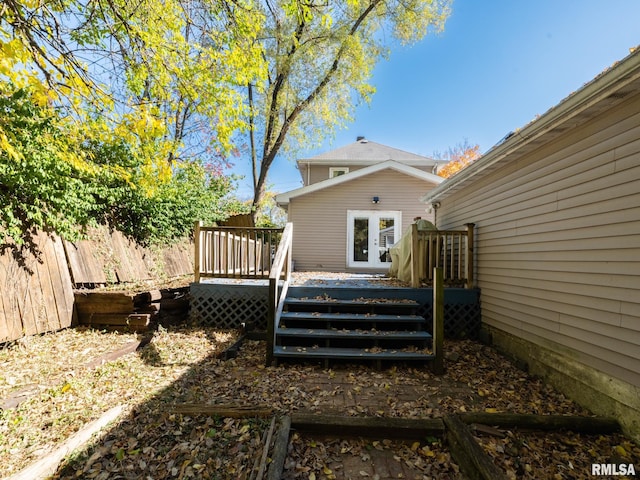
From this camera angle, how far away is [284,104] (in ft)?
38.8

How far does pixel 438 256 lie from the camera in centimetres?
549

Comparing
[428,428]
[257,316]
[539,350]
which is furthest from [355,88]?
[428,428]

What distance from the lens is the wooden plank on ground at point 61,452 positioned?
1876 millimetres

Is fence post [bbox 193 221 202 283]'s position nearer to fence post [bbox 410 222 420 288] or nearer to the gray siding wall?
fence post [bbox 410 222 420 288]

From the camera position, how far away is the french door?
1034cm

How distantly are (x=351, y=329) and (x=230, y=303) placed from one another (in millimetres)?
2354

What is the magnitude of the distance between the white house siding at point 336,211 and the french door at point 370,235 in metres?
0.18

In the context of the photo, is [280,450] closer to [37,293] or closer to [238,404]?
[238,404]

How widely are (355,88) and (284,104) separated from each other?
2.82 m

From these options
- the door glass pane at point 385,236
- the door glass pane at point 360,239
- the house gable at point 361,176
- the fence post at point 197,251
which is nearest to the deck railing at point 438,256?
the fence post at point 197,251

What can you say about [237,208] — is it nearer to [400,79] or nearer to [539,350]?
[400,79]

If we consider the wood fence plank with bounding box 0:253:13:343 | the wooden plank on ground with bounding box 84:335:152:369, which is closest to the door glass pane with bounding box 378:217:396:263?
the wooden plank on ground with bounding box 84:335:152:369

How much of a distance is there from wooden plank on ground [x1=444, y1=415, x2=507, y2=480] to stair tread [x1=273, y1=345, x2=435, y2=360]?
1.27 m

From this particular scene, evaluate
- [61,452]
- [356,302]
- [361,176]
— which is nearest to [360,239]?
[361,176]
